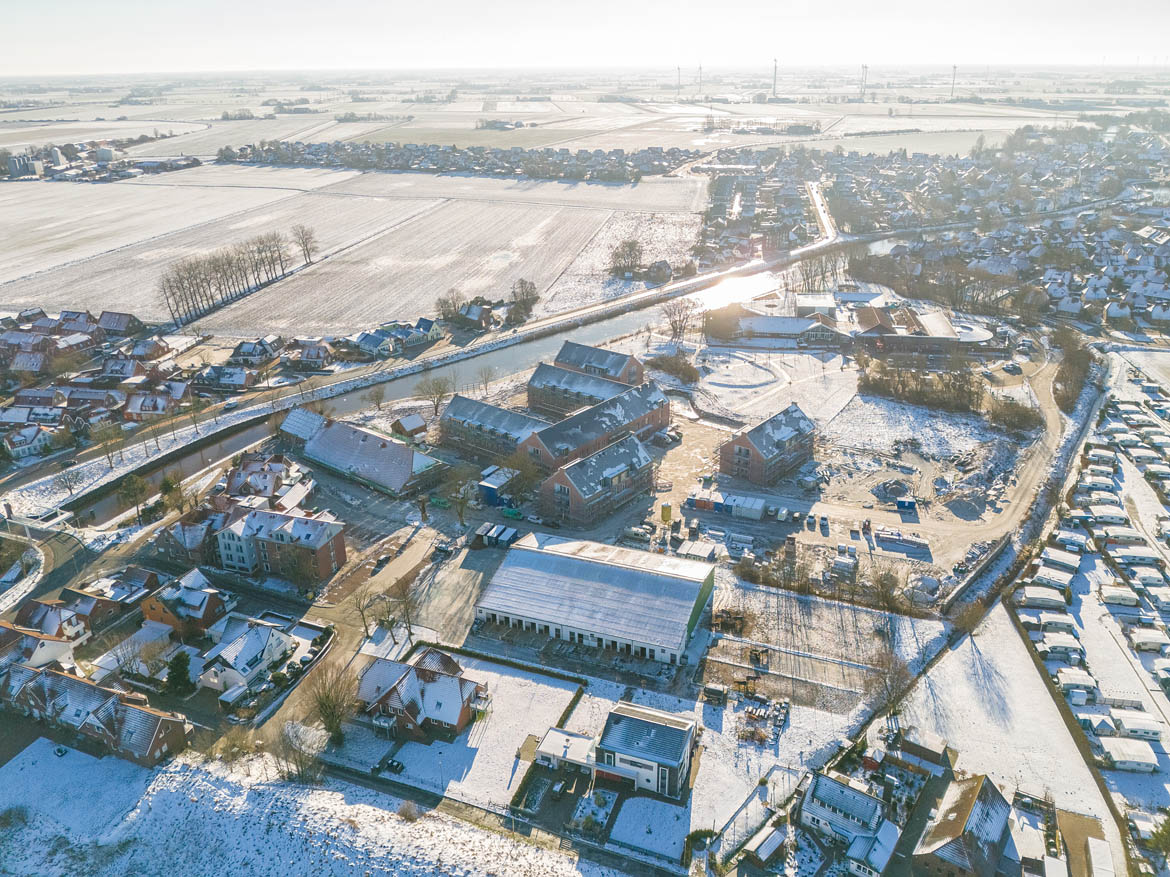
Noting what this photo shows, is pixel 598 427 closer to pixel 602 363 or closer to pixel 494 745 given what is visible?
pixel 602 363

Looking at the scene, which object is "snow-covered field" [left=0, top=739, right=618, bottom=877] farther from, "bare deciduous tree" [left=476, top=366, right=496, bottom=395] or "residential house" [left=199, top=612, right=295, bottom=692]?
"bare deciduous tree" [left=476, top=366, right=496, bottom=395]

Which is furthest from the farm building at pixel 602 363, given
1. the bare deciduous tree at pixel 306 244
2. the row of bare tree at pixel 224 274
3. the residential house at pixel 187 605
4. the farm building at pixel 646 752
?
the bare deciduous tree at pixel 306 244

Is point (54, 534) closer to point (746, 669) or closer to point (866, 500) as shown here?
point (746, 669)

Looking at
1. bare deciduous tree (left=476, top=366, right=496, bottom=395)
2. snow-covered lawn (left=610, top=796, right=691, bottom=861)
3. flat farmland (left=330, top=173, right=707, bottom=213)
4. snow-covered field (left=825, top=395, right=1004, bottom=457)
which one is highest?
flat farmland (left=330, top=173, right=707, bottom=213)

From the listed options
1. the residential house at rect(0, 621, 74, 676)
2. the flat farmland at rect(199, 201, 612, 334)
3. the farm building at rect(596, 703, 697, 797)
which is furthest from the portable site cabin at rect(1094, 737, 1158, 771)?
the flat farmland at rect(199, 201, 612, 334)

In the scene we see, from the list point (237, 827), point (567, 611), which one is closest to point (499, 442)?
point (567, 611)

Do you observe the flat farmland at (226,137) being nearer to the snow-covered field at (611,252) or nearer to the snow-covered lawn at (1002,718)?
the snow-covered field at (611,252)
